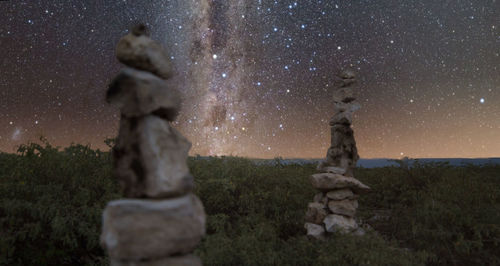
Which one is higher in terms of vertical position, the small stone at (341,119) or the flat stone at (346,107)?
the flat stone at (346,107)

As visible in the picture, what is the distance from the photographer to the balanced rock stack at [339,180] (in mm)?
7508

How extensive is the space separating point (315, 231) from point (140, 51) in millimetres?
6092

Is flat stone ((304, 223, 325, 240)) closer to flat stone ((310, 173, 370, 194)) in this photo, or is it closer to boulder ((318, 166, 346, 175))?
flat stone ((310, 173, 370, 194))

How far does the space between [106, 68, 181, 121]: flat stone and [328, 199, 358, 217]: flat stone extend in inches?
235

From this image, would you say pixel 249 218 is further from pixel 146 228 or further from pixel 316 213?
pixel 146 228

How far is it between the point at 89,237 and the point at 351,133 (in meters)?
6.52

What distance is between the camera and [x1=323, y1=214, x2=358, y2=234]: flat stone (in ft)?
23.3

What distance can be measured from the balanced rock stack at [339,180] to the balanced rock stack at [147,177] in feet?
17.4

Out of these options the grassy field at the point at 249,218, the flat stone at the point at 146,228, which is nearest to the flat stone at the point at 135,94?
the flat stone at the point at 146,228

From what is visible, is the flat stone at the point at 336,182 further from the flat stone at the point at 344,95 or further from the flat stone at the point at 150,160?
the flat stone at the point at 150,160

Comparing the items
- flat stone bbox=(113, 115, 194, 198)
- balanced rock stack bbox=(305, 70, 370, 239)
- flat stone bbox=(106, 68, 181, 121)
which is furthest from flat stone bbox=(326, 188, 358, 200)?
flat stone bbox=(106, 68, 181, 121)

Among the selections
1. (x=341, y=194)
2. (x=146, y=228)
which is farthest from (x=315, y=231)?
(x=146, y=228)

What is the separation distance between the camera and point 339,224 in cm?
730

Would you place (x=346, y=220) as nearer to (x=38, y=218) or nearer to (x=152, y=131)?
(x=152, y=131)
